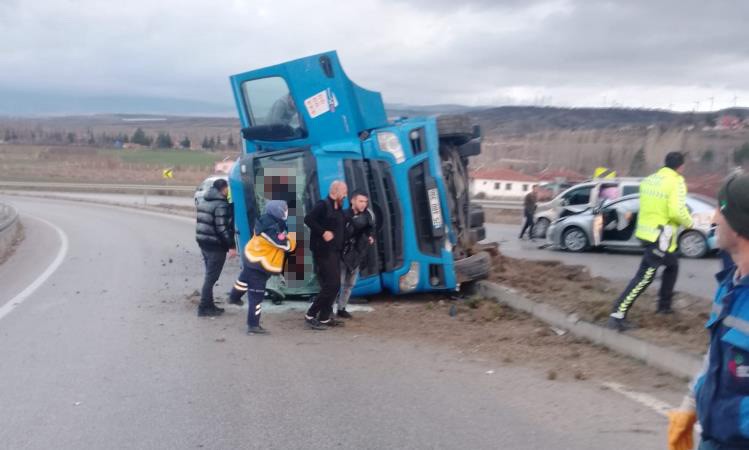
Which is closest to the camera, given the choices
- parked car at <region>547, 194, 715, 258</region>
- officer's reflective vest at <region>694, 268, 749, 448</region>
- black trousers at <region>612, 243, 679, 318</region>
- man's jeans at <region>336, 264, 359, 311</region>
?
officer's reflective vest at <region>694, 268, 749, 448</region>

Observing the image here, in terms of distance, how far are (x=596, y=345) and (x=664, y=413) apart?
2083 millimetres

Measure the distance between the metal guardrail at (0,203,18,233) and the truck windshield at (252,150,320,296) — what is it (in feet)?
38.1

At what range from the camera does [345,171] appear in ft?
30.3

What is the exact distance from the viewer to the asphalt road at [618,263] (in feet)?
40.6

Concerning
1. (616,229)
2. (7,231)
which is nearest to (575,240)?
(616,229)

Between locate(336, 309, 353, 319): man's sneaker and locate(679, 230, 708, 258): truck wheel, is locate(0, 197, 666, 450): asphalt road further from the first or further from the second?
locate(679, 230, 708, 258): truck wheel

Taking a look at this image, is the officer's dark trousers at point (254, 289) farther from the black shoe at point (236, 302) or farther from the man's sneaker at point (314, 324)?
the black shoe at point (236, 302)

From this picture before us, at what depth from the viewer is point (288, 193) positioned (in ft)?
30.2

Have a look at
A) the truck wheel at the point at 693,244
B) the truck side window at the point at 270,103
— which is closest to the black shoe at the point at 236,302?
the truck side window at the point at 270,103

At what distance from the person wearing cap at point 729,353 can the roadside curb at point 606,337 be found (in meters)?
3.59

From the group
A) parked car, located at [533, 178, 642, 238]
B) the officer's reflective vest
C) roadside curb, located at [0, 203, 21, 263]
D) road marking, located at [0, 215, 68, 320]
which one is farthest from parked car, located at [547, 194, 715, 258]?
roadside curb, located at [0, 203, 21, 263]

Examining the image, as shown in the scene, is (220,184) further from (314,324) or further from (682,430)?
(682,430)

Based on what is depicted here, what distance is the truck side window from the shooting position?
31.0ft

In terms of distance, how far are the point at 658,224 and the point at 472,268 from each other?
287cm
